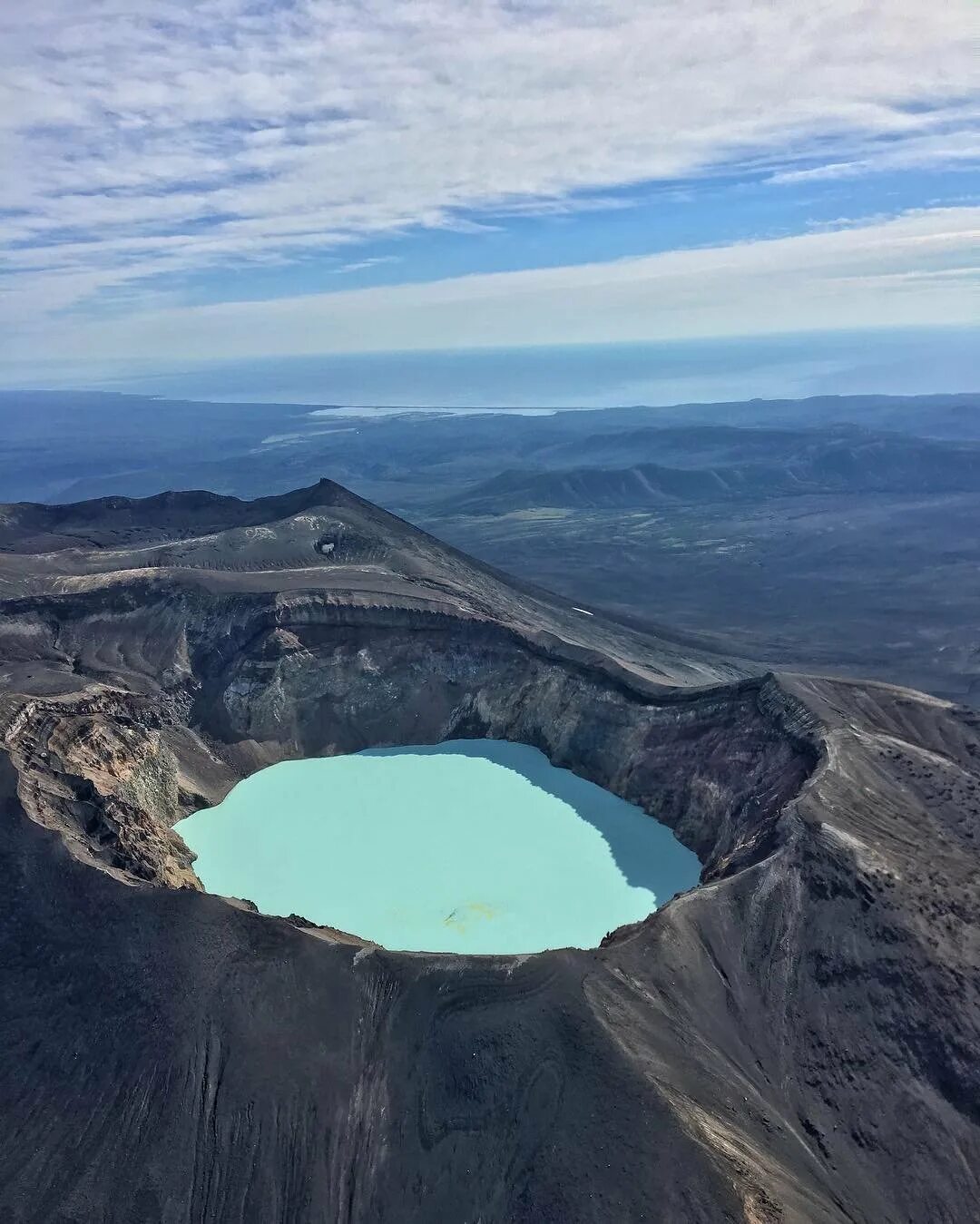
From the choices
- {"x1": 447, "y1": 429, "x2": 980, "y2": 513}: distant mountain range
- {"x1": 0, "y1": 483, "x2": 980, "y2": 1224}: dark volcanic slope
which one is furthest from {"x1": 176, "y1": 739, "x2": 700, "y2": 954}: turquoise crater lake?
{"x1": 447, "y1": 429, "x2": 980, "y2": 513}: distant mountain range

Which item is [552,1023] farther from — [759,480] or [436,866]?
[759,480]

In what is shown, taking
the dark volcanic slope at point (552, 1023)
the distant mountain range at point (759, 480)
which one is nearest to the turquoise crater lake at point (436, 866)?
the dark volcanic slope at point (552, 1023)

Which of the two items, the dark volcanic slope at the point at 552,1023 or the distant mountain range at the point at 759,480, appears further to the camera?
the distant mountain range at the point at 759,480

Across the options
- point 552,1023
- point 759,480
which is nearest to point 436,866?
point 552,1023

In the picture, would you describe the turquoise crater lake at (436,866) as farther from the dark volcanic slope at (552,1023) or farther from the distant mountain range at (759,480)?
the distant mountain range at (759,480)

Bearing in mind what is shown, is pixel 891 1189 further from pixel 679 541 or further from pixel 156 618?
pixel 679 541

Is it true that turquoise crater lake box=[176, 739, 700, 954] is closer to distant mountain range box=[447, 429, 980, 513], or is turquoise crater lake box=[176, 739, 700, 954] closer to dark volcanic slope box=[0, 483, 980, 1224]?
dark volcanic slope box=[0, 483, 980, 1224]

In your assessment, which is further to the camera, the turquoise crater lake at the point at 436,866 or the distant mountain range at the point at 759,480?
the distant mountain range at the point at 759,480

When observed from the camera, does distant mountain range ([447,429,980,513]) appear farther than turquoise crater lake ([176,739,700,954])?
Yes
